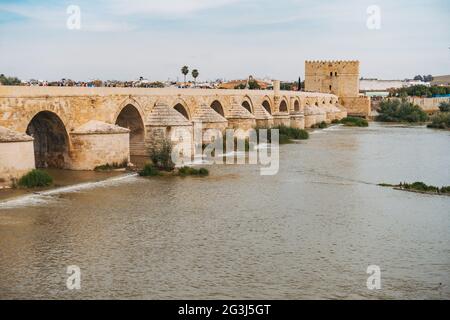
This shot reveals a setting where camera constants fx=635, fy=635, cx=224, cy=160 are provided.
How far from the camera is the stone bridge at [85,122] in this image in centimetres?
1159

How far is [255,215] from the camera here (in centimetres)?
980

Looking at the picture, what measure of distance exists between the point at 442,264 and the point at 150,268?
3337 mm

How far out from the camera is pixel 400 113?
4000cm

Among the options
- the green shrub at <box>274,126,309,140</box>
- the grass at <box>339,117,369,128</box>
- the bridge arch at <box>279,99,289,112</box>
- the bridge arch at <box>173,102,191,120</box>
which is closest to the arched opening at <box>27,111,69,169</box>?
the bridge arch at <box>173,102,191,120</box>

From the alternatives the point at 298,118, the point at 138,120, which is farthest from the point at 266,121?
the point at 138,120

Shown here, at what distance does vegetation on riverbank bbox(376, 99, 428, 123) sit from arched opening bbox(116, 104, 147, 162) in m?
26.2

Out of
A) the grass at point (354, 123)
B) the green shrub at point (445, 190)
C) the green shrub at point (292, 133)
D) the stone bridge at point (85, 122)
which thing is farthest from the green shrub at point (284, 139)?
the grass at point (354, 123)

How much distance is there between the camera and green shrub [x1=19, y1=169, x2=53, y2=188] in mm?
11367

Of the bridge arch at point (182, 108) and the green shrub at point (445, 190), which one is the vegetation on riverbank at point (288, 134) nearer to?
the bridge arch at point (182, 108)

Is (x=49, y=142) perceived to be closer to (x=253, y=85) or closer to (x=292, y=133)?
(x=292, y=133)

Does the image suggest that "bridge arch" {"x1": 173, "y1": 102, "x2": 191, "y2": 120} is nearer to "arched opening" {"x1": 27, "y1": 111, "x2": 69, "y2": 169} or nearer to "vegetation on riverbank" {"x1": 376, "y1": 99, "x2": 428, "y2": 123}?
"arched opening" {"x1": 27, "y1": 111, "x2": 69, "y2": 169}

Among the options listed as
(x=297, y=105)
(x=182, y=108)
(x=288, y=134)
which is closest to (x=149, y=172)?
(x=182, y=108)

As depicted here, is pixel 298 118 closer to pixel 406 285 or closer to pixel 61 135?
pixel 61 135

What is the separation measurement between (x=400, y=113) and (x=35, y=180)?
32.1m
